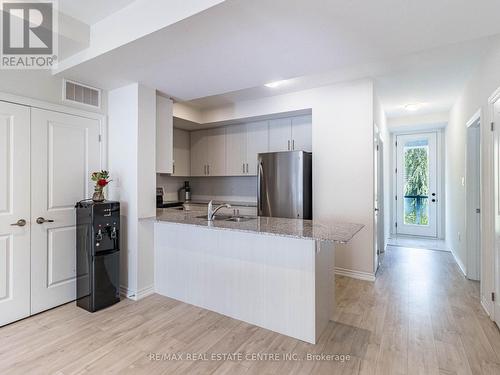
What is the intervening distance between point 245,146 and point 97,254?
113 inches

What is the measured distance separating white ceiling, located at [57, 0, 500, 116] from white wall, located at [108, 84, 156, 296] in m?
0.23

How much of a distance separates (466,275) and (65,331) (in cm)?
464

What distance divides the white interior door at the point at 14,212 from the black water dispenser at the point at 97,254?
436 mm

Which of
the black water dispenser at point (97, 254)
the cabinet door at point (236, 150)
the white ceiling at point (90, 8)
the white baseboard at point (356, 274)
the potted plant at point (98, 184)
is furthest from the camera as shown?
the cabinet door at point (236, 150)

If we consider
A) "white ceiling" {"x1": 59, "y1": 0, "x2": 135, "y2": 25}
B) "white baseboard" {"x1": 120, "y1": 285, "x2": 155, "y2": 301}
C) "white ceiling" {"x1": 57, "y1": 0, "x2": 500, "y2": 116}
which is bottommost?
"white baseboard" {"x1": 120, "y1": 285, "x2": 155, "y2": 301}

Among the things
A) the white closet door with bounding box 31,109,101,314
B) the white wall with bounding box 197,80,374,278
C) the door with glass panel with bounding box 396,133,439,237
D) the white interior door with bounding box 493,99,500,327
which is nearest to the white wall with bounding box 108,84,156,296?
the white closet door with bounding box 31,109,101,314

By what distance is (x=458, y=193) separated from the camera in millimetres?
4199

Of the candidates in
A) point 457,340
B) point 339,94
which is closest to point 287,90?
point 339,94

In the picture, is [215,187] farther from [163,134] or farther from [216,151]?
[163,134]

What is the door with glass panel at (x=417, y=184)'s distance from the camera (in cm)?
605

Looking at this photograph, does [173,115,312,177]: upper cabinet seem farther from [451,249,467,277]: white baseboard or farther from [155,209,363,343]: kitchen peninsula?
[451,249,467,277]: white baseboard

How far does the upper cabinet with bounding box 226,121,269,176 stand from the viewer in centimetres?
464

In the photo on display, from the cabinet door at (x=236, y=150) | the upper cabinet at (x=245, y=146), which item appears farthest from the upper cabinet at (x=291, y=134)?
the cabinet door at (x=236, y=150)

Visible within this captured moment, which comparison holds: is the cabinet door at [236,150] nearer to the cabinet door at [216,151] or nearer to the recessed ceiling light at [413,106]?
the cabinet door at [216,151]
